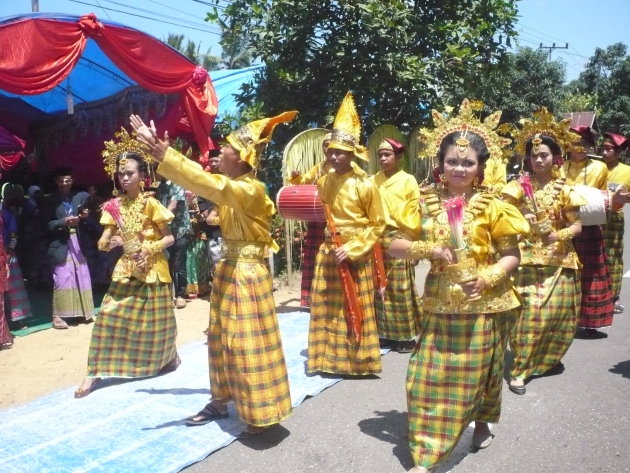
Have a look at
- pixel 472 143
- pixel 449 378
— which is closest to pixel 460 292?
pixel 449 378

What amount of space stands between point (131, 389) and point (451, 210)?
2.84 metres

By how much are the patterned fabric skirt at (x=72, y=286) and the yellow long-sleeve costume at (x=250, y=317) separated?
3541mm

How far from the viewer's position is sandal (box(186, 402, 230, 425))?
3.79 metres

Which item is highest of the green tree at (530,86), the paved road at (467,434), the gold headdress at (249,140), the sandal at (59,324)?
the green tree at (530,86)

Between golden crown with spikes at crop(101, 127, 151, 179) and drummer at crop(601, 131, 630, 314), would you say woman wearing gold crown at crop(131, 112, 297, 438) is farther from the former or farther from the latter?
drummer at crop(601, 131, 630, 314)

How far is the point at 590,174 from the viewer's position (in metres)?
5.59

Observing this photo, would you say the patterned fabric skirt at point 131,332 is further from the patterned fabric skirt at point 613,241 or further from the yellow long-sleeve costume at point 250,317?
the patterned fabric skirt at point 613,241

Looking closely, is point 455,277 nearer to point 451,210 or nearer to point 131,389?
point 451,210

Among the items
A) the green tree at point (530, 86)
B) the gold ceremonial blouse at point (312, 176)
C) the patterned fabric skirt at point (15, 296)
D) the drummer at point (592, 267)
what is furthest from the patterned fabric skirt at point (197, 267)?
the green tree at point (530, 86)

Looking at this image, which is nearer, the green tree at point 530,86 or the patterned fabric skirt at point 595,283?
the patterned fabric skirt at point 595,283

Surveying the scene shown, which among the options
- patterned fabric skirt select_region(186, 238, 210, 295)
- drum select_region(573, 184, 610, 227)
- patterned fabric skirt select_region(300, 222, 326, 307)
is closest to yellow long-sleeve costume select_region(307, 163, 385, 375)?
drum select_region(573, 184, 610, 227)

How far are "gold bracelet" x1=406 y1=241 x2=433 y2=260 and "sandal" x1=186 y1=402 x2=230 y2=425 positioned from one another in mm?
1743

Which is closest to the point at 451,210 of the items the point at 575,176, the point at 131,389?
the point at 131,389

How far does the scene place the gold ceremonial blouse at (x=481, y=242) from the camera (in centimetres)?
301
